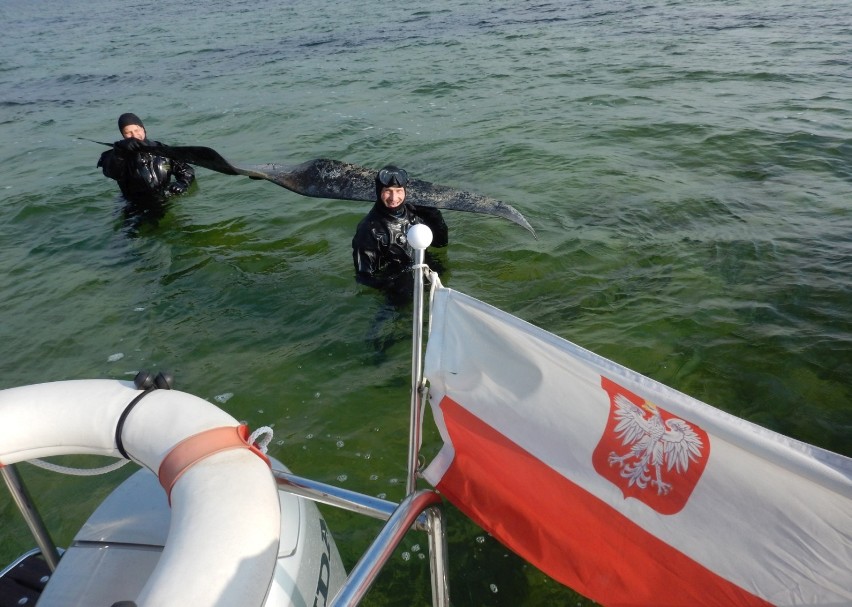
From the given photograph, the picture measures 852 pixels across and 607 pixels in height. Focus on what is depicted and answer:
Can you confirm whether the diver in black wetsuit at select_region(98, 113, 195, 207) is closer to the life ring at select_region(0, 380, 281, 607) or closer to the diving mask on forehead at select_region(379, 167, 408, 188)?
the diving mask on forehead at select_region(379, 167, 408, 188)

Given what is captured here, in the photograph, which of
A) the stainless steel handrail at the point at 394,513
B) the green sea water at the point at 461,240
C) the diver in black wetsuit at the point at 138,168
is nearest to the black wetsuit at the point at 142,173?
the diver in black wetsuit at the point at 138,168

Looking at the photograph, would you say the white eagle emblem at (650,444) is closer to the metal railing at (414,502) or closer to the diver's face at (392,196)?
the metal railing at (414,502)

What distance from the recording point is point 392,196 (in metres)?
5.73

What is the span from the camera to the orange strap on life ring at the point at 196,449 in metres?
2.44

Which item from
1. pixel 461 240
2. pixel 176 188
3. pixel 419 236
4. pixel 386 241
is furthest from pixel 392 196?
pixel 176 188

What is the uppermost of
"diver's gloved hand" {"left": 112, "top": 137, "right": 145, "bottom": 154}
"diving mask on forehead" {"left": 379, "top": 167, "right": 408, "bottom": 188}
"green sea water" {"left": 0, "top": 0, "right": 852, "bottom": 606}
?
"diving mask on forehead" {"left": 379, "top": 167, "right": 408, "bottom": 188}

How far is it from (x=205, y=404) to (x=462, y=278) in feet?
14.5

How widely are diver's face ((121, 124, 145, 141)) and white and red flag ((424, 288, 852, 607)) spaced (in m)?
7.01

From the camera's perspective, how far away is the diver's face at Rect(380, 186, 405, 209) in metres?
5.68

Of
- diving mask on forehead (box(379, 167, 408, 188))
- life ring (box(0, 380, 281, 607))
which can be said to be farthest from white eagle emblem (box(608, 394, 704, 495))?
diving mask on forehead (box(379, 167, 408, 188))

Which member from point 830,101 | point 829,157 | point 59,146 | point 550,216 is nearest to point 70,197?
point 59,146

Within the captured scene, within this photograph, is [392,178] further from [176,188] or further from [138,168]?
[176,188]

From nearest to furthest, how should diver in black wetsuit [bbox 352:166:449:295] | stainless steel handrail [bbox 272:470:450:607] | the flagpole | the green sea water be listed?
stainless steel handrail [bbox 272:470:450:607] → the flagpole → the green sea water → diver in black wetsuit [bbox 352:166:449:295]

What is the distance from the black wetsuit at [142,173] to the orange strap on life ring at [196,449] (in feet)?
21.8
